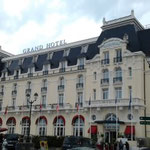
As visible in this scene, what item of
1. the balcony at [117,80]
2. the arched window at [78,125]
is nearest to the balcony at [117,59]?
the balcony at [117,80]

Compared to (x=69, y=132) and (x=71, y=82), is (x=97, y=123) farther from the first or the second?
(x=71, y=82)

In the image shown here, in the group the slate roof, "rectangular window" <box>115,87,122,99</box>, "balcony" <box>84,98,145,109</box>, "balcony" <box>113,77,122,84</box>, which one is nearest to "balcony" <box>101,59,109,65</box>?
the slate roof

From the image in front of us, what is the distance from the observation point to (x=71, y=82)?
44250 millimetres

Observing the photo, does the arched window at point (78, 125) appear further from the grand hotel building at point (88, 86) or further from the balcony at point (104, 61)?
the balcony at point (104, 61)

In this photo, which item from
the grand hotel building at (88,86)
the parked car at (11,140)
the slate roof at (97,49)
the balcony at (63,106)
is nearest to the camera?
the parked car at (11,140)

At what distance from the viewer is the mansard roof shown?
3916 centimetres

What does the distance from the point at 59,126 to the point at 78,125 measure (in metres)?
3.62

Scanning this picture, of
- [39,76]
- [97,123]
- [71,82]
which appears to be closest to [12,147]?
[97,123]

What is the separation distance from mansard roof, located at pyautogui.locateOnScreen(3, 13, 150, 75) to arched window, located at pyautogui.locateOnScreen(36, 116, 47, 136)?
29.6 feet

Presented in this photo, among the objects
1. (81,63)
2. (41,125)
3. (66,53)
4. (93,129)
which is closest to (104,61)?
(81,63)

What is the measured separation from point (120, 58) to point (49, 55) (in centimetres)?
1607

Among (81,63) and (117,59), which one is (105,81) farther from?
(81,63)

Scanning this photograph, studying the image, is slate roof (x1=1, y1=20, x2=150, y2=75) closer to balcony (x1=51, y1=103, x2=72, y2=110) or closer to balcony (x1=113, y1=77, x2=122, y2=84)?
balcony (x1=113, y1=77, x2=122, y2=84)

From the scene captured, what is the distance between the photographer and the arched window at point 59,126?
4294 centimetres
